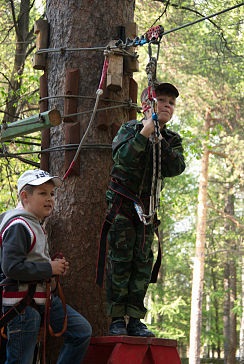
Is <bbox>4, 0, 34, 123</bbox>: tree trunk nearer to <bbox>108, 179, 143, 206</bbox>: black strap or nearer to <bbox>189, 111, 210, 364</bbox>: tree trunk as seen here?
<bbox>108, 179, 143, 206</bbox>: black strap

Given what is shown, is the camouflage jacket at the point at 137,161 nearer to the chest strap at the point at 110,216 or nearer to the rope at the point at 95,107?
the chest strap at the point at 110,216

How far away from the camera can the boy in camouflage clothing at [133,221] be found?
3.63m

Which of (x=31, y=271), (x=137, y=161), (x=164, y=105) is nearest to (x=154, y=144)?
(x=137, y=161)

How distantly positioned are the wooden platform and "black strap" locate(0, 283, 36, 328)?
0.51m

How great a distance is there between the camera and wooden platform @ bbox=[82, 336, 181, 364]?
3.30m

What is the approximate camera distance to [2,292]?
3330mm

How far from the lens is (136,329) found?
364 centimetres

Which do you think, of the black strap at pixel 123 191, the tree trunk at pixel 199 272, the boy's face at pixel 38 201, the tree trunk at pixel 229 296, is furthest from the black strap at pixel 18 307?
the tree trunk at pixel 229 296

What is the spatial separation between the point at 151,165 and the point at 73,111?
2.47 ft

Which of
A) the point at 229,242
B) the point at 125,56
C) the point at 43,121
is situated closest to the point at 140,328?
the point at 43,121

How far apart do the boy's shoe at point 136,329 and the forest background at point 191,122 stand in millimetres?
3878

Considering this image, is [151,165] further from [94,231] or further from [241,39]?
[241,39]

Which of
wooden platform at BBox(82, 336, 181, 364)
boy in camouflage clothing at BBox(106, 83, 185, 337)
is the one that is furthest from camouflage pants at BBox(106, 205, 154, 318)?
wooden platform at BBox(82, 336, 181, 364)

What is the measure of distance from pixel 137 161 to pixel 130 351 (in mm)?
1115
